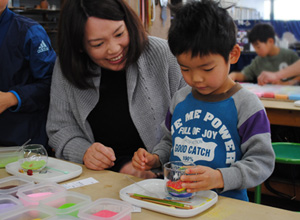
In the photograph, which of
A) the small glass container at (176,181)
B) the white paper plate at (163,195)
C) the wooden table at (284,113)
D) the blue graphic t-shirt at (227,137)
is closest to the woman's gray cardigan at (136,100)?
the blue graphic t-shirt at (227,137)

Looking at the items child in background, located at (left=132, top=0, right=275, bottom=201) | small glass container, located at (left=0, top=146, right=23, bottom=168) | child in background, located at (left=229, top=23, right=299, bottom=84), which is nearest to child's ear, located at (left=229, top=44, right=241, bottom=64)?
child in background, located at (left=132, top=0, right=275, bottom=201)

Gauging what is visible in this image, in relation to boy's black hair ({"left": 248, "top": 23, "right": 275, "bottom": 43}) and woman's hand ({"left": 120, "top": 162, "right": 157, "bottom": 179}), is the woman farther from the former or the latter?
boy's black hair ({"left": 248, "top": 23, "right": 275, "bottom": 43})

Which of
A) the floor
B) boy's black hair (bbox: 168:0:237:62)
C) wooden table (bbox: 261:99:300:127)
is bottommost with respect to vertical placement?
the floor

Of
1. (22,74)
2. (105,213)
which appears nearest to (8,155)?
(22,74)

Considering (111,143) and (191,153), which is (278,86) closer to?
(111,143)

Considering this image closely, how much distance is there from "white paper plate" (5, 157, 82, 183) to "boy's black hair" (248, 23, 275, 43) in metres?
2.79

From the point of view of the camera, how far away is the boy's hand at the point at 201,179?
3.20ft

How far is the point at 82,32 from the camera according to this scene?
1.43 meters

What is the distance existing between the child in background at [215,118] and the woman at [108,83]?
33 cm

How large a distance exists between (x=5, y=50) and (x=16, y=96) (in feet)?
0.79

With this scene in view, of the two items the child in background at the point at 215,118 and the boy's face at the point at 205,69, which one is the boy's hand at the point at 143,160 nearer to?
the child in background at the point at 215,118

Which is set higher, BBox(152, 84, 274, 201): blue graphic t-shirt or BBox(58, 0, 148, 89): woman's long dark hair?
BBox(58, 0, 148, 89): woman's long dark hair

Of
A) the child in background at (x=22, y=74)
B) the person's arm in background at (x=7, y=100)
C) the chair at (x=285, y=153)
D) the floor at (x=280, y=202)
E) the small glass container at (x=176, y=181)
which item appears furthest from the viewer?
the floor at (x=280, y=202)

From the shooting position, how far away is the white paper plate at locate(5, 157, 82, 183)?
1.22 meters
